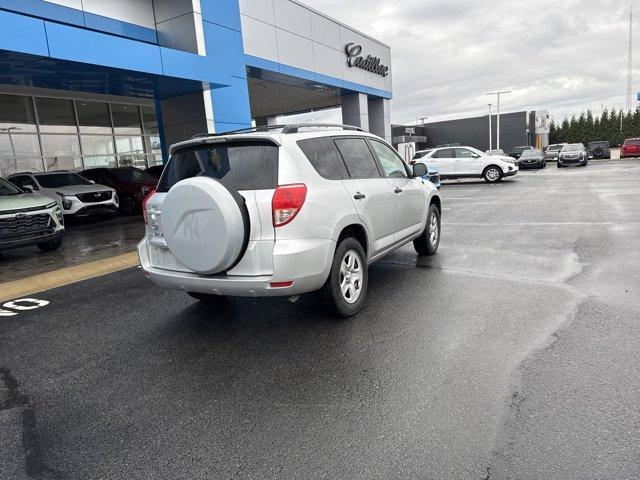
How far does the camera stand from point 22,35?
8.41 m

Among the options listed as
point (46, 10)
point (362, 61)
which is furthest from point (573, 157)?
point (46, 10)

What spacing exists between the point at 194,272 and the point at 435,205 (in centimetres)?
411

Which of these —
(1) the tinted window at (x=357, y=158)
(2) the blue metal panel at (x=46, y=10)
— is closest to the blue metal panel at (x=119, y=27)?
(2) the blue metal panel at (x=46, y=10)

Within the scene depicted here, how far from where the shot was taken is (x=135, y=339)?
4.47m

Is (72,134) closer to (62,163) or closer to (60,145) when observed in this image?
(60,145)

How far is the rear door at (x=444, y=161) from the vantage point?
22.0 metres

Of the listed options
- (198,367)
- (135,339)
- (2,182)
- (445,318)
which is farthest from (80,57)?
(445,318)

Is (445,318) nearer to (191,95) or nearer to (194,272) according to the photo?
(194,272)

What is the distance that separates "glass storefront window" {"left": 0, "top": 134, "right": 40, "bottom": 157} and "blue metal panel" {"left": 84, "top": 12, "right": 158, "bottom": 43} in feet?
25.9

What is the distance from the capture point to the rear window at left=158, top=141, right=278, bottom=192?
3990mm

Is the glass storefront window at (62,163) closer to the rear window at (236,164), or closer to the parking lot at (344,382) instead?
the parking lot at (344,382)

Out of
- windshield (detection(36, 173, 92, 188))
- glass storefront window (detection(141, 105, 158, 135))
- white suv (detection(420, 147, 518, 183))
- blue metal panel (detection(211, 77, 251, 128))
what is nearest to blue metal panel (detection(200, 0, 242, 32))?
blue metal panel (detection(211, 77, 251, 128))

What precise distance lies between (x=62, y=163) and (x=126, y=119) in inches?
168

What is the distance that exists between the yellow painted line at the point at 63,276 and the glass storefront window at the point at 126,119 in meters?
15.7
